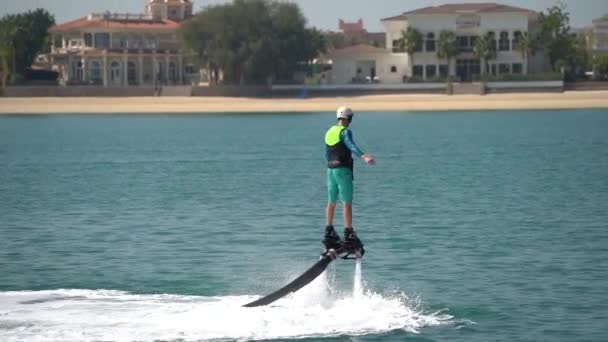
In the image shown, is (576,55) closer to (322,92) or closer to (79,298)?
(322,92)

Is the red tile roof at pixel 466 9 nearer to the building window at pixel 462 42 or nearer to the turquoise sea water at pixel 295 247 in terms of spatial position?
the building window at pixel 462 42

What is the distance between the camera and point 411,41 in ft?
445

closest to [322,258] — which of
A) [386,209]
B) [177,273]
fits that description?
[177,273]

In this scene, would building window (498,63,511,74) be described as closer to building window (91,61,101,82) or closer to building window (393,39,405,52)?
building window (393,39,405,52)

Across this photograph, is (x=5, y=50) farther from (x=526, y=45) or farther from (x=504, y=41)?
(x=526, y=45)

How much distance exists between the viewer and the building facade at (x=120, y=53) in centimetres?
13888

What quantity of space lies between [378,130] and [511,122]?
18.1 m

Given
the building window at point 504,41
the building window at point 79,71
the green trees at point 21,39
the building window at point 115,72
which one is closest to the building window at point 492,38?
the building window at point 504,41

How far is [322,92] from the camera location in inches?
5084

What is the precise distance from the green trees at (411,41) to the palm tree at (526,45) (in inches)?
411

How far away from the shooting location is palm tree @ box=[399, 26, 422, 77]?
13588 centimetres

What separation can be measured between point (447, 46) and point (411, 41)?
4356 millimetres

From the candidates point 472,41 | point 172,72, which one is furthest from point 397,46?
point 172,72

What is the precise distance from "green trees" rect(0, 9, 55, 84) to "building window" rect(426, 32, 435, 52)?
145ft
